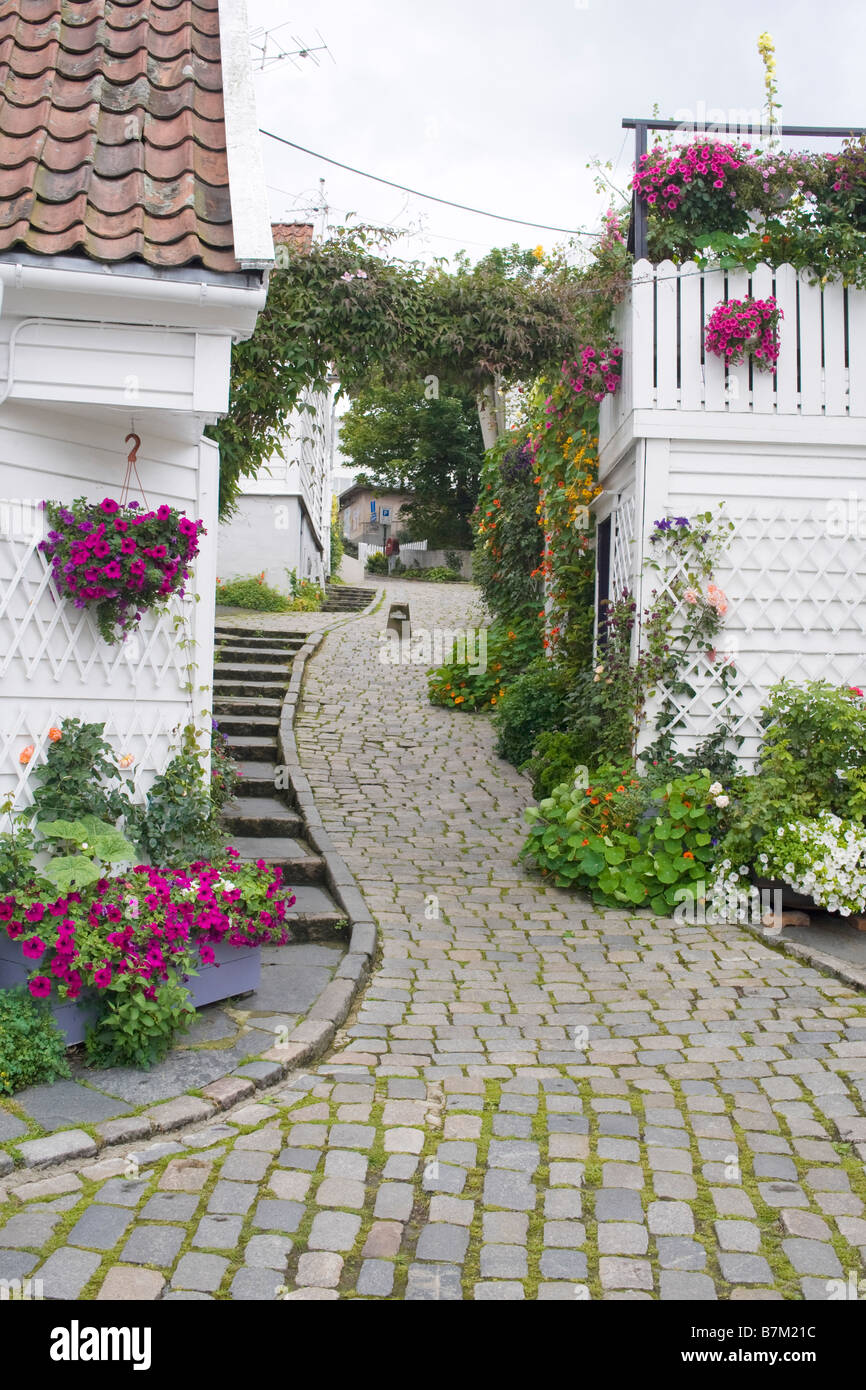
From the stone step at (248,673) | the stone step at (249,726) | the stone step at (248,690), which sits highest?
the stone step at (248,673)

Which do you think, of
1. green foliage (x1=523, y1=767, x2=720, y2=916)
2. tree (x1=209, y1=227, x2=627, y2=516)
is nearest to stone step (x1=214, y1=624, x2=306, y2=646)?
tree (x1=209, y1=227, x2=627, y2=516)

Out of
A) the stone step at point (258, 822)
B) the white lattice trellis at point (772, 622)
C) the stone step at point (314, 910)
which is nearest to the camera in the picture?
the stone step at point (314, 910)

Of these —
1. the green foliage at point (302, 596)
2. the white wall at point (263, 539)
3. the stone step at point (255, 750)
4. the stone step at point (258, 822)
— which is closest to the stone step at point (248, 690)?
the stone step at point (255, 750)

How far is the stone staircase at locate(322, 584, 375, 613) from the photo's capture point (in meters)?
22.0

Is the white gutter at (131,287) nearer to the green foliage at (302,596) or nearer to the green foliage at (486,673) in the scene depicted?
the green foliage at (486,673)

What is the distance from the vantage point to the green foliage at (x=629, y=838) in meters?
6.86

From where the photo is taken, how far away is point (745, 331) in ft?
23.2

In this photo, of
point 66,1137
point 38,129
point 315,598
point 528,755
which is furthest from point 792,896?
point 315,598

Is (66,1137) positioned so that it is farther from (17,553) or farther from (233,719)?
(233,719)

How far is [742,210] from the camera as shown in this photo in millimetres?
7559

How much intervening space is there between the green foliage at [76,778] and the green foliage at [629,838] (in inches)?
125

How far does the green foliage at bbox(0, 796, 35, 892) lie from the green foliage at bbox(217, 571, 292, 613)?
12.9 m

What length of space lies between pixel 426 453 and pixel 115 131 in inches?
1270

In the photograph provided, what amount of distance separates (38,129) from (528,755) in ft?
21.4
